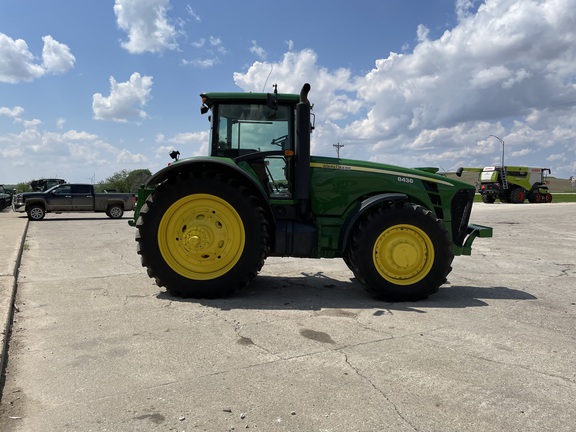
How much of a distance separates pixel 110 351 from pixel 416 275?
135 inches

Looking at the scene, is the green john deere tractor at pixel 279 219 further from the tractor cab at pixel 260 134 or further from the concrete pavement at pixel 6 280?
the concrete pavement at pixel 6 280

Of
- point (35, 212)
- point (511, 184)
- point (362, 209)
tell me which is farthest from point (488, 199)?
point (362, 209)

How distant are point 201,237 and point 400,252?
7.71 ft

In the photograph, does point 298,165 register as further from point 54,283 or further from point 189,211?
point 54,283

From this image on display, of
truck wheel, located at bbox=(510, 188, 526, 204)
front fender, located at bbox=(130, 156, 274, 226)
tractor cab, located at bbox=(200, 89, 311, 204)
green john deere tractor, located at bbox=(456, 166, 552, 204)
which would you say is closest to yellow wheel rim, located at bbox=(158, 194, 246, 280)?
front fender, located at bbox=(130, 156, 274, 226)

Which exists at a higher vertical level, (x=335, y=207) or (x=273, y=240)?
(x=335, y=207)

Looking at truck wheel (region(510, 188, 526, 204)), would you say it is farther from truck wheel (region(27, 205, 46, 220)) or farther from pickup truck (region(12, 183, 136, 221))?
truck wheel (region(27, 205, 46, 220))

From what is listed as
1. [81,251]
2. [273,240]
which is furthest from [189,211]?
[81,251]

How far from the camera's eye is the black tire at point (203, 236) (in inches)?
200

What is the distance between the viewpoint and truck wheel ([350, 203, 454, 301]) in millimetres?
5094

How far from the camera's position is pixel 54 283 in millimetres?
5883

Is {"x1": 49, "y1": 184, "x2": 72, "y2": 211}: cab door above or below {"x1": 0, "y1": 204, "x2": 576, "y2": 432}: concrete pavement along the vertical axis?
above

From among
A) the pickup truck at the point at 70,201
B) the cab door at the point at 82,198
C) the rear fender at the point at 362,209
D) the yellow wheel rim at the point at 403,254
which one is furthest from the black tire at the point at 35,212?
the yellow wheel rim at the point at 403,254

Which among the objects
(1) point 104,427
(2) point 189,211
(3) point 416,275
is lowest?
(1) point 104,427
